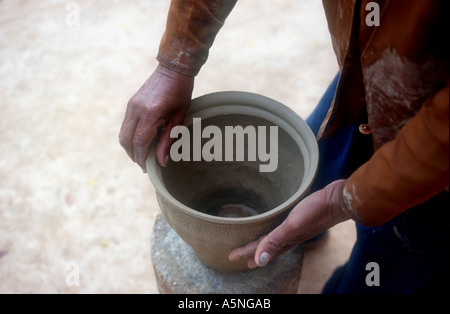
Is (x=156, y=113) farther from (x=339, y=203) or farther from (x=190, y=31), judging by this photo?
(x=339, y=203)

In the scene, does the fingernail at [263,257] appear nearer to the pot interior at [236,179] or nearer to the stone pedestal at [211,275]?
the pot interior at [236,179]

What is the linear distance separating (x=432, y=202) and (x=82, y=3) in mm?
3673

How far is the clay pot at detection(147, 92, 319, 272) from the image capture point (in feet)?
4.49

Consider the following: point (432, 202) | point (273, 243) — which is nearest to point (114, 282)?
point (273, 243)

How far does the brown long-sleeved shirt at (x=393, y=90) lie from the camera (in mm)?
970

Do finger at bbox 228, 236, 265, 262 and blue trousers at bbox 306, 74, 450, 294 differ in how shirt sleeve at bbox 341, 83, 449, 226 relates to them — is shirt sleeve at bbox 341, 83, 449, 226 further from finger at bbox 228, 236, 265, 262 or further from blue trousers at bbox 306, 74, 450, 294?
finger at bbox 228, 236, 265, 262

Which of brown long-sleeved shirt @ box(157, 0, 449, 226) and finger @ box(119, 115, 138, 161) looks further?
finger @ box(119, 115, 138, 161)

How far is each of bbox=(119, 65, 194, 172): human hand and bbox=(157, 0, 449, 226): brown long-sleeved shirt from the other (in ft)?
0.61

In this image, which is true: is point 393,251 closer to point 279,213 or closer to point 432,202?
point 432,202

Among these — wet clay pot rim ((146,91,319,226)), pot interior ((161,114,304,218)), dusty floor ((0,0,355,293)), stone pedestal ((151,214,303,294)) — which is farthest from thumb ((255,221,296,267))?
dusty floor ((0,0,355,293))

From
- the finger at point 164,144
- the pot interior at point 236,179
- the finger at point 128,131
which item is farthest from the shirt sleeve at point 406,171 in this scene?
the finger at point 128,131

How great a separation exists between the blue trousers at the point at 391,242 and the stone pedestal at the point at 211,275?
0.27m

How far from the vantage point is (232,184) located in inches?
78.4

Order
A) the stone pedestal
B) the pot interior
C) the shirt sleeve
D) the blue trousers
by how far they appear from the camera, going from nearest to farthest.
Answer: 1. the shirt sleeve
2. the blue trousers
3. the pot interior
4. the stone pedestal
